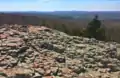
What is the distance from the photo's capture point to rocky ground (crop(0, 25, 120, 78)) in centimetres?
1080

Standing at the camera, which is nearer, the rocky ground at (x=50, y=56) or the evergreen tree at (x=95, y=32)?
the rocky ground at (x=50, y=56)

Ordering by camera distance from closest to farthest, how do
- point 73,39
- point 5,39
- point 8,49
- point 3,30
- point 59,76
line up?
1. point 59,76
2. point 8,49
3. point 5,39
4. point 3,30
5. point 73,39

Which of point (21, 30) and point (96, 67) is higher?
point (21, 30)

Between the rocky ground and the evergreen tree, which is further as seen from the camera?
the evergreen tree

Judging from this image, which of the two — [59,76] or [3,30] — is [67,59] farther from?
[3,30]

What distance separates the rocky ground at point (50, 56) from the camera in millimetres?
10797

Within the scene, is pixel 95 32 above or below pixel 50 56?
below

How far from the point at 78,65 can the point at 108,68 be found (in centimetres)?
133

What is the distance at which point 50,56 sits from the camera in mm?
12273

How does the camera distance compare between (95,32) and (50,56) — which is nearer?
(50,56)

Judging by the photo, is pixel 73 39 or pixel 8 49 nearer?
pixel 8 49

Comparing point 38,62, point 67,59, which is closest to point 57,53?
point 67,59

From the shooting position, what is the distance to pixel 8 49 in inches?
465

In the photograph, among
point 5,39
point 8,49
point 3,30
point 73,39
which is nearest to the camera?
point 8,49
